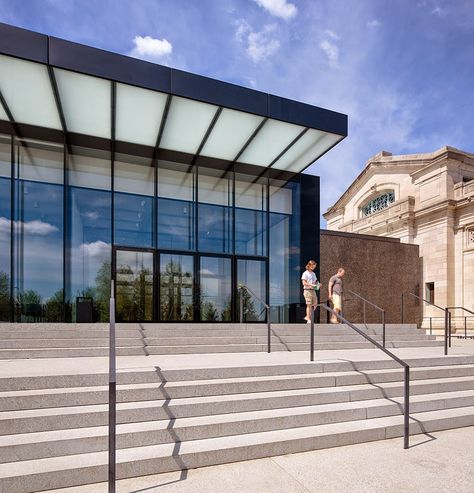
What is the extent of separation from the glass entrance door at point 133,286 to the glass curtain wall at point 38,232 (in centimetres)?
155

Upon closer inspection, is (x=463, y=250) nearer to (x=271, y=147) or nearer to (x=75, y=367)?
(x=271, y=147)

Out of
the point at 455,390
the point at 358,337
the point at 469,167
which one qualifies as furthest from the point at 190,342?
the point at 469,167

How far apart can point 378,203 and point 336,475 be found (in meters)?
26.0

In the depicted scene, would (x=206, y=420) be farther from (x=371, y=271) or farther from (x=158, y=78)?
(x=371, y=271)

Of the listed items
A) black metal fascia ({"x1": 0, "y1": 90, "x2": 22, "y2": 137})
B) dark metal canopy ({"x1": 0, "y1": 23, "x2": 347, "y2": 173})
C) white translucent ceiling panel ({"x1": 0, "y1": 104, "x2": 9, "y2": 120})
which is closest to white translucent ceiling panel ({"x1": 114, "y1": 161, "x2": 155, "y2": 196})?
dark metal canopy ({"x1": 0, "y1": 23, "x2": 347, "y2": 173})

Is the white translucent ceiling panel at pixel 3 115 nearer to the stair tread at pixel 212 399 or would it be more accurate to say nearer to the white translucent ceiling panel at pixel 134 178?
the white translucent ceiling panel at pixel 134 178

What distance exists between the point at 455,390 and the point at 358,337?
298cm

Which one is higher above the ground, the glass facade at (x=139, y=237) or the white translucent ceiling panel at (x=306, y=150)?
the white translucent ceiling panel at (x=306, y=150)

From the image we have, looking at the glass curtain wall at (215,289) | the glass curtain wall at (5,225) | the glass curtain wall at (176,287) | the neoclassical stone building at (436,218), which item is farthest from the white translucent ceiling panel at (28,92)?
the neoclassical stone building at (436,218)

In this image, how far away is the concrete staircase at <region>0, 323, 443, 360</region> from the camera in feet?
22.0

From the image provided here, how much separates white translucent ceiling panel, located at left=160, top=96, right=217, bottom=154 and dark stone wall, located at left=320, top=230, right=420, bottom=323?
740 cm

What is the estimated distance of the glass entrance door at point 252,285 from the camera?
12.2 metres

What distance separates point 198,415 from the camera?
4.56m

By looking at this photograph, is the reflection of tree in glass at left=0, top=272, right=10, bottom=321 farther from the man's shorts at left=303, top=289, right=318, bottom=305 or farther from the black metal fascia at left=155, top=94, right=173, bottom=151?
the man's shorts at left=303, top=289, right=318, bottom=305
